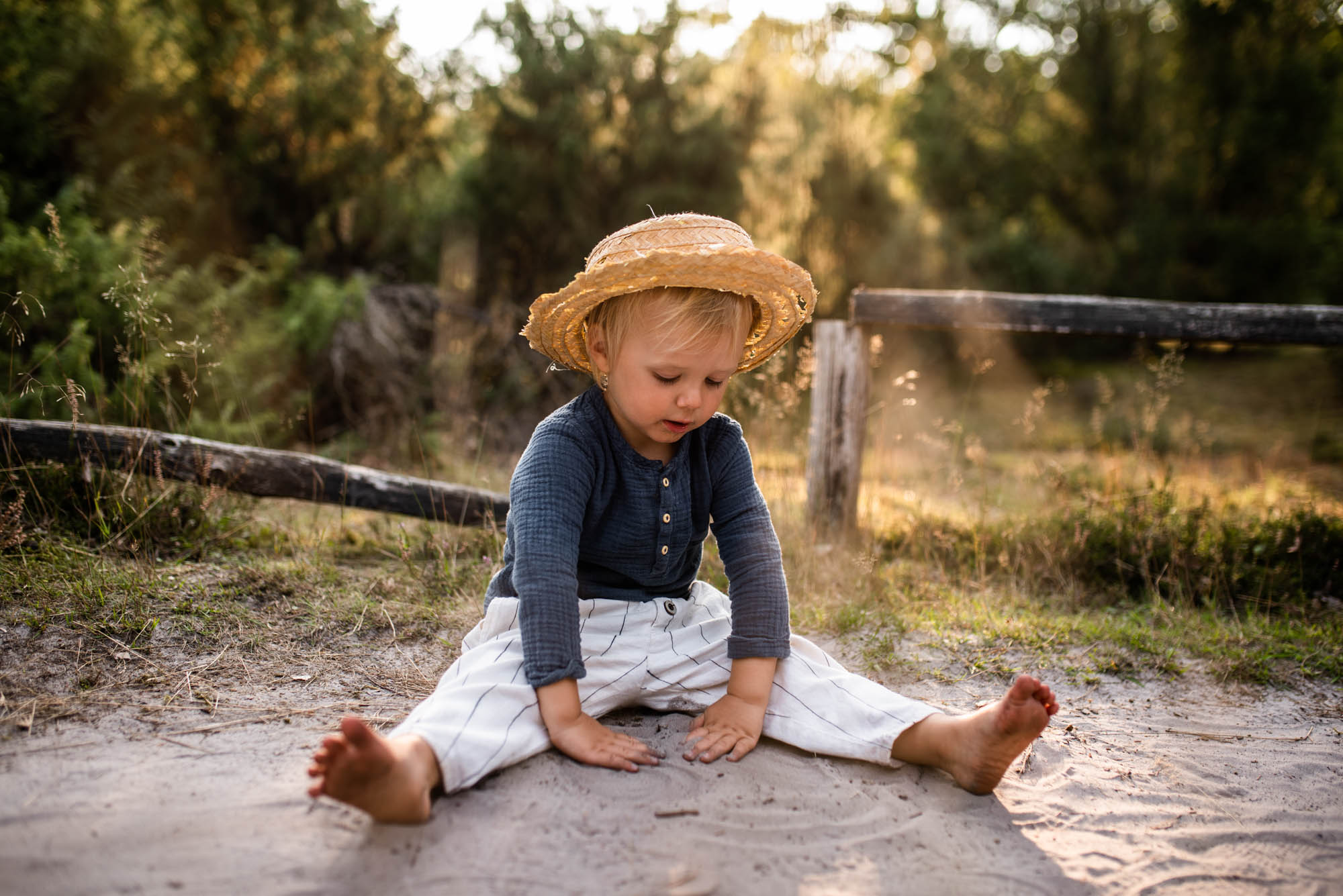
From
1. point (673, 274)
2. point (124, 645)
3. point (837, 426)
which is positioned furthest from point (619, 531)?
point (837, 426)

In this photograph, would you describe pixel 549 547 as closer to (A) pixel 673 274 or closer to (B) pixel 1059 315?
(A) pixel 673 274

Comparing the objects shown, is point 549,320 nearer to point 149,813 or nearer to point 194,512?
point 149,813

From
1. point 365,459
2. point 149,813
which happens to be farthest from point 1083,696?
point 365,459

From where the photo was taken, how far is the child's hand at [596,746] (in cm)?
196

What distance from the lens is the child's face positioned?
6.57 feet

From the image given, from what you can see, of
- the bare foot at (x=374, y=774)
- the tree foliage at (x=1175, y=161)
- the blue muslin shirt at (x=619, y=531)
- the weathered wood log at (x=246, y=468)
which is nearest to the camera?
the bare foot at (x=374, y=774)

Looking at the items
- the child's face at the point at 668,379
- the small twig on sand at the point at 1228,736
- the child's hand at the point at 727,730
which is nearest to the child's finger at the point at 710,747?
the child's hand at the point at 727,730

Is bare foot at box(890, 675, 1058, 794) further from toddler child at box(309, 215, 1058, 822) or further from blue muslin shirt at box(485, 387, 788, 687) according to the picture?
blue muslin shirt at box(485, 387, 788, 687)

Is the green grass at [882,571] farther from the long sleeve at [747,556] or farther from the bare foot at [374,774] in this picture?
the bare foot at [374,774]

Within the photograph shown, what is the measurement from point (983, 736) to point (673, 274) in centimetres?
133

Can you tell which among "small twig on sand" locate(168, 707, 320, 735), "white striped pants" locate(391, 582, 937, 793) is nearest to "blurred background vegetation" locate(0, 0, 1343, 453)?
"small twig on sand" locate(168, 707, 320, 735)

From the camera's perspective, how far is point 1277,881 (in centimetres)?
177

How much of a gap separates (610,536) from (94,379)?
11.0ft

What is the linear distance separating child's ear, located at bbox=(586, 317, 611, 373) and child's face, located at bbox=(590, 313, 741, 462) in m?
0.05
